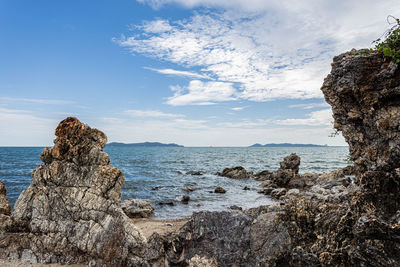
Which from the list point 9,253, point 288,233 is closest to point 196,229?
point 288,233

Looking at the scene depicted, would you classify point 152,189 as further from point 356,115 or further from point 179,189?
point 356,115

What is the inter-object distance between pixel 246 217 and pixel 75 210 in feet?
26.3

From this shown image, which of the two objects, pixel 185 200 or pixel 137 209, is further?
pixel 185 200

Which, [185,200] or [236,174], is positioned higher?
[236,174]

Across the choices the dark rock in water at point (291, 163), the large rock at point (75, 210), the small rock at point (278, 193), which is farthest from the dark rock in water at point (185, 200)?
the dark rock in water at point (291, 163)

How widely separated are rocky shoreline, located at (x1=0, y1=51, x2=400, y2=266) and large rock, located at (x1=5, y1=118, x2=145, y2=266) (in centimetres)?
5

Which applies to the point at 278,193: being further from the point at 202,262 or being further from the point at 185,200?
the point at 202,262

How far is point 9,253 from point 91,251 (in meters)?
3.76

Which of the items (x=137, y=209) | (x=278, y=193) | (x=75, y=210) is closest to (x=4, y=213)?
(x=75, y=210)

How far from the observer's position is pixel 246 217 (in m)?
9.25

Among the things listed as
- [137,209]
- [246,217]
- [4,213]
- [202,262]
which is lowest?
[137,209]

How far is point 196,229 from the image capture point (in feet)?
29.9

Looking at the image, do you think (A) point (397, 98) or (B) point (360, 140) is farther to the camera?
(B) point (360, 140)

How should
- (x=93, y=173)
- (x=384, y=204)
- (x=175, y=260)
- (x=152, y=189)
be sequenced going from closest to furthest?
(x=384, y=204), (x=175, y=260), (x=93, y=173), (x=152, y=189)
